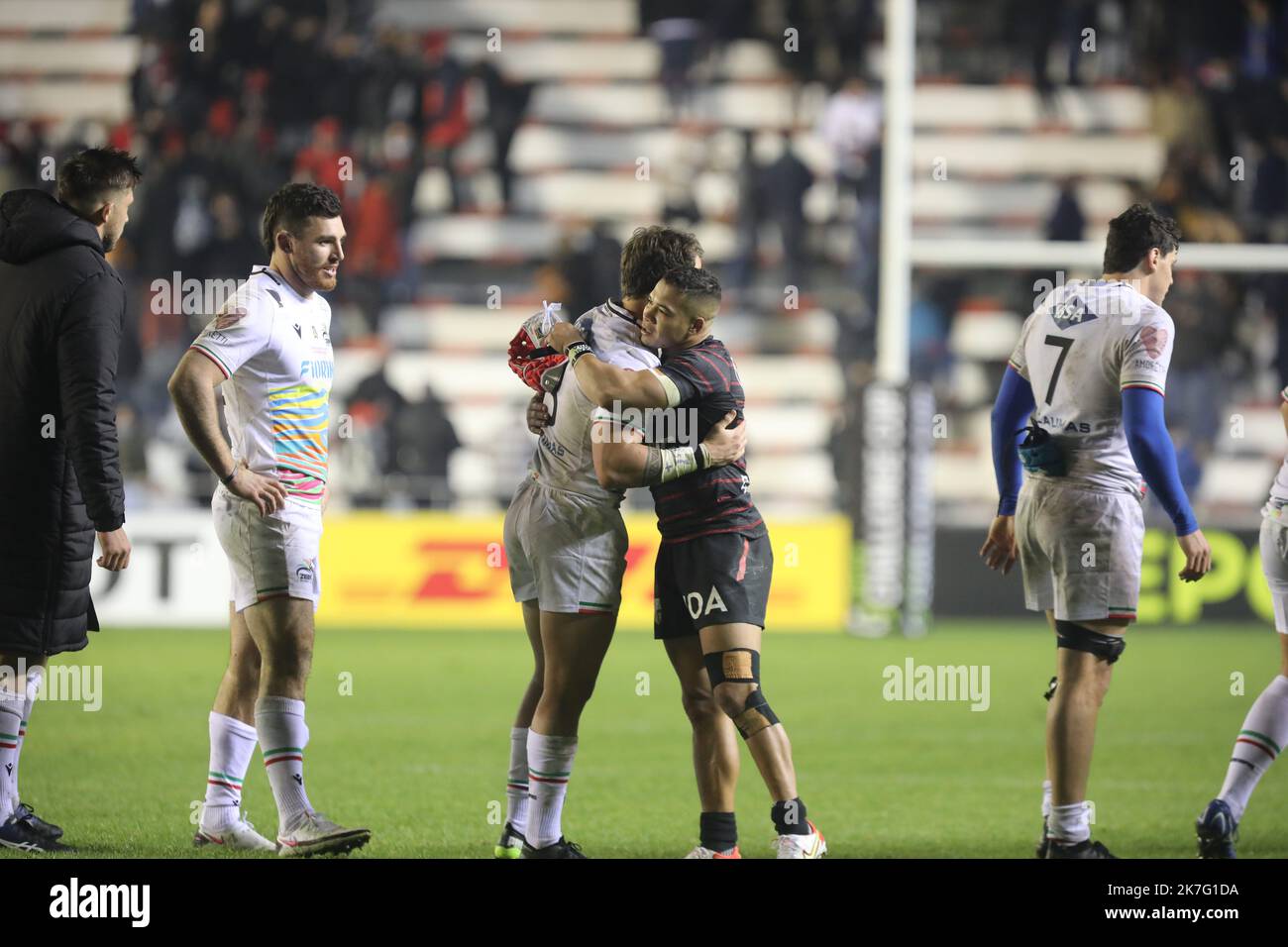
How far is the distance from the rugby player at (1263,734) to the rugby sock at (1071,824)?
1.60 ft

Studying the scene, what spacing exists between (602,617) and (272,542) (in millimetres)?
1013

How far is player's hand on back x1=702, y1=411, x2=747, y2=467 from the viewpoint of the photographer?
4.98 metres

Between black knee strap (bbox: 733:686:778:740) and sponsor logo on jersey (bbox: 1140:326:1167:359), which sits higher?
sponsor logo on jersey (bbox: 1140:326:1167:359)

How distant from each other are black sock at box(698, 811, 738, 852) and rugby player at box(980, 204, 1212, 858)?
1.02 meters

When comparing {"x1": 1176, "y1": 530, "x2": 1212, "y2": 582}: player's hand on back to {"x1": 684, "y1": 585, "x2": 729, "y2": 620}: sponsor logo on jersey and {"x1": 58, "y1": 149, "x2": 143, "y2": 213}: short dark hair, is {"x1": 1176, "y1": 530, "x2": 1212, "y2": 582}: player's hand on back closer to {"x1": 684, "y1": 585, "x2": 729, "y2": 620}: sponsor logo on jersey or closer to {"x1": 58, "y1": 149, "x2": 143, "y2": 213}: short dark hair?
{"x1": 684, "y1": 585, "x2": 729, "y2": 620}: sponsor logo on jersey

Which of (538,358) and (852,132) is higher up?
(852,132)

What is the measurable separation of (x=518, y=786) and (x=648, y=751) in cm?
252

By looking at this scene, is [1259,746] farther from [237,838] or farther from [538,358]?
[237,838]

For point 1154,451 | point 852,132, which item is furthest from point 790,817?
point 852,132

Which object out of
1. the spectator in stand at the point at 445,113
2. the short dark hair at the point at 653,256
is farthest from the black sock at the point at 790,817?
the spectator in stand at the point at 445,113

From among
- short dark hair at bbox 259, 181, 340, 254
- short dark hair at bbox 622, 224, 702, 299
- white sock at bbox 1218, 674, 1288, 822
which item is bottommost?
white sock at bbox 1218, 674, 1288, 822

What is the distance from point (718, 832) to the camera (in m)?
5.02

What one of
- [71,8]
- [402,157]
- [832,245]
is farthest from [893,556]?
[71,8]

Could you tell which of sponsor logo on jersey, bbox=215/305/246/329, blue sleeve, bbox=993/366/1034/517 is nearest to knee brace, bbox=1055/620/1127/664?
blue sleeve, bbox=993/366/1034/517
